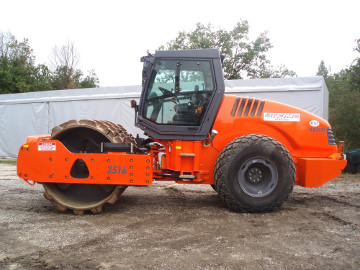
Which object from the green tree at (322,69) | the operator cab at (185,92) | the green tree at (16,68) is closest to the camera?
the operator cab at (185,92)

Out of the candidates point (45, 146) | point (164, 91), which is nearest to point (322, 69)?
point (164, 91)

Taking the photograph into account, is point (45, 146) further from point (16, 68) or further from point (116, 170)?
point (16, 68)

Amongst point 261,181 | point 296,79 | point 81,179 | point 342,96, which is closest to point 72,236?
point 81,179

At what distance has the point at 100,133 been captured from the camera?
492 cm

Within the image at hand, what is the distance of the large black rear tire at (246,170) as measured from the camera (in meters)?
4.48

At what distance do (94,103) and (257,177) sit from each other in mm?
8357

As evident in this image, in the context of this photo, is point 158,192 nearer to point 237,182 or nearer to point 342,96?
point 237,182

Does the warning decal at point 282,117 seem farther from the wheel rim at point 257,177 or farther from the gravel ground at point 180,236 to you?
the gravel ground at point 180,236

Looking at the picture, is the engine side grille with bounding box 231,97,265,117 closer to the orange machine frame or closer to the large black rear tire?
the orange machine frame

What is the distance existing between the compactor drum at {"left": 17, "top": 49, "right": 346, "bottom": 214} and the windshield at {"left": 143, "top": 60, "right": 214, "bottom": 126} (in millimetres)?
15

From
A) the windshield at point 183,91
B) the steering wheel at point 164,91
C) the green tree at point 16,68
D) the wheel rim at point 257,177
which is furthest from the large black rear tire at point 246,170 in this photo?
the green tree at point 16,68

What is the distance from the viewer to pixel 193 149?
15.7 feet

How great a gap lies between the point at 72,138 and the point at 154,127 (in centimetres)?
140

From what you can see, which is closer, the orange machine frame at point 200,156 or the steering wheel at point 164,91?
the orange machine frame at point 200,156
